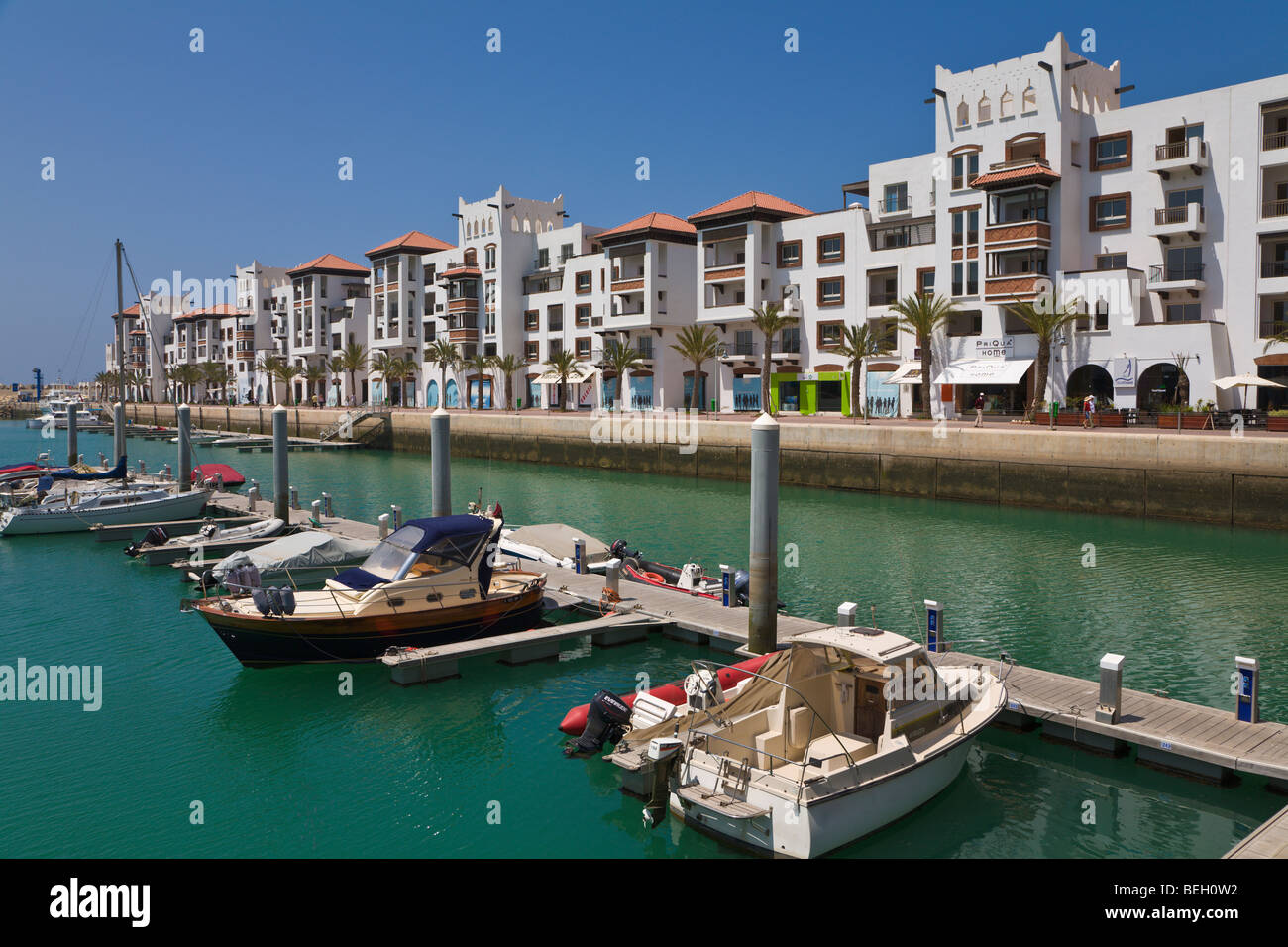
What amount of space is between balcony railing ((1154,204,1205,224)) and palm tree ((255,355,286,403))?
10051 cm

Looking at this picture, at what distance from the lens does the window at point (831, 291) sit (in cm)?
6706

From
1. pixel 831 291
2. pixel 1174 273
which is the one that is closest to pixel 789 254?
pixel 831 291

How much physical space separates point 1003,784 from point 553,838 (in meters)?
6.50

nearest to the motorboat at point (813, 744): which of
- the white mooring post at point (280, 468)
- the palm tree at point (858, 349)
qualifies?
the white mooring post at point (280, 468)

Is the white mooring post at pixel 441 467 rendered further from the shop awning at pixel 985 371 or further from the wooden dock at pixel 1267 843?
the shop awning at pixel 985 371

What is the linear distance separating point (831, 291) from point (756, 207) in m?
8.51

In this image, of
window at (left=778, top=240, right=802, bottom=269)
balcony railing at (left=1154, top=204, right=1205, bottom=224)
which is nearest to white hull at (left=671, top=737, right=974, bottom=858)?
balcony railing at (left=1154, top=204, right=1205, bottom=224)

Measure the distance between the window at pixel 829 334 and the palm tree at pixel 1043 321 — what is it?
582 inches

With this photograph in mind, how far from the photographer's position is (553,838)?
1247 centimetres

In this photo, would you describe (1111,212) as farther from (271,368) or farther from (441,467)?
(271,368)

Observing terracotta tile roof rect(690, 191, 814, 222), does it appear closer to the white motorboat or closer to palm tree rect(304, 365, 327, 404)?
the white motorboat
